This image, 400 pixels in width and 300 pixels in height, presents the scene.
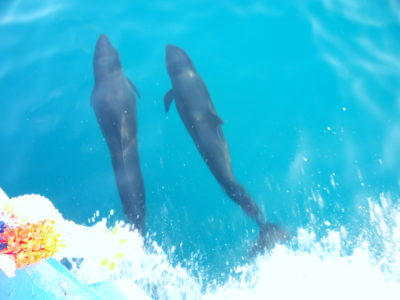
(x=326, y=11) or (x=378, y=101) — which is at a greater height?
(x=326, y=11)

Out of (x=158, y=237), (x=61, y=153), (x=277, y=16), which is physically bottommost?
(x=158, y=237)

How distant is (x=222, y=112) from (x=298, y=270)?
3.12 metres

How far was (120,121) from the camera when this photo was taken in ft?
22.2

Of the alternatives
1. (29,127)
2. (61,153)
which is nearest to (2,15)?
(29,127)

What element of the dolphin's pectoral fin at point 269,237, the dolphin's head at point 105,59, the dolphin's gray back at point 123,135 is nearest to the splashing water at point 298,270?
the dolphin's pectoral fin at point 269,237

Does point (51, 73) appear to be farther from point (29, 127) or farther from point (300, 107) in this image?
point (300, 107)

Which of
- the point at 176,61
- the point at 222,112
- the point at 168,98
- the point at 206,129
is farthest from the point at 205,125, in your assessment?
the point at 176,61

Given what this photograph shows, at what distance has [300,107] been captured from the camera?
712cm

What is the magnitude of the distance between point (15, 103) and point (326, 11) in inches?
267

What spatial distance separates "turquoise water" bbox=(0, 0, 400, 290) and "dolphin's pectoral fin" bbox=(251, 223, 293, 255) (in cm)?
14

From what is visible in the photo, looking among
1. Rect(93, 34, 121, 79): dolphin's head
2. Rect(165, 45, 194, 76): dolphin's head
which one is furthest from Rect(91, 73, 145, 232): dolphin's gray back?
Rect(165, 45, 194, 76): dolphin's head

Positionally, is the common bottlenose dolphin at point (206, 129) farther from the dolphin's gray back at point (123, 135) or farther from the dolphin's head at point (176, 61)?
the dolphin's gray back at point (123, 135)

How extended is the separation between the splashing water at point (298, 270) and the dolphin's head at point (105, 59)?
3.15 m

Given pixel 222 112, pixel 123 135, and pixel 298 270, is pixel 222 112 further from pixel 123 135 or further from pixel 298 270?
pixel 298 270
